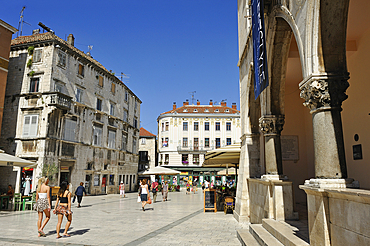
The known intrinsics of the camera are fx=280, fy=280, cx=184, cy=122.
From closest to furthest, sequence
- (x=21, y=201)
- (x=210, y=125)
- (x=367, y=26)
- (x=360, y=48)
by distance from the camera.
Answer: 1. (x=367, y=26)
2. (x=360, y=48)
3. (x=21, y=201)
4. (x=210, y=125)

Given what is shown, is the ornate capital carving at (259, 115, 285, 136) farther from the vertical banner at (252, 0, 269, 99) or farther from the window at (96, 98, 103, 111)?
the window at (96, 98, 103, 111)

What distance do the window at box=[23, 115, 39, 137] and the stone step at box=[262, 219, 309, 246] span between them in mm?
21700

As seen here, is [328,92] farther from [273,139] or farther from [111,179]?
[111,179]

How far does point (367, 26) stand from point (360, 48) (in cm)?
70

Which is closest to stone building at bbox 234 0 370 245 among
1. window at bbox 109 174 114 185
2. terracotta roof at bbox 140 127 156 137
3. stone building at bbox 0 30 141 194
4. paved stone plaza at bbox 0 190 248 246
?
paved stone plaza at bbox 0 190 248 246

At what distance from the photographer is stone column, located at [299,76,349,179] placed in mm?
4281

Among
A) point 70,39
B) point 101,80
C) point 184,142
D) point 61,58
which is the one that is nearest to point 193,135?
point 184,142

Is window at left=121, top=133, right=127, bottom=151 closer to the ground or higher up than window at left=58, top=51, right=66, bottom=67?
closer to the ground

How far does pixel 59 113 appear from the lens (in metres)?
24.2

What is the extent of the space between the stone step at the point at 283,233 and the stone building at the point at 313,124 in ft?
0.11

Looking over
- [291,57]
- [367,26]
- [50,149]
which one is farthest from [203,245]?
[50,149]

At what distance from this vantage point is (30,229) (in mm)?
9383

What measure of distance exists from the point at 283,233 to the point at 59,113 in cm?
2279

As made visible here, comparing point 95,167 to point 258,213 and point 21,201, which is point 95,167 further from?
point 258,213
